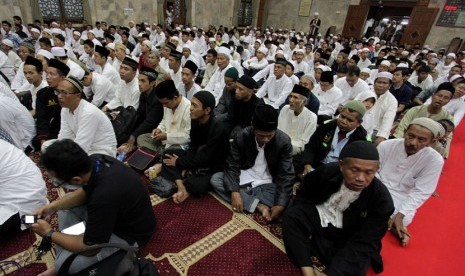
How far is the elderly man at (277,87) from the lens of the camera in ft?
13.9

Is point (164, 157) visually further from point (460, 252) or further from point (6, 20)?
point (6, 20)

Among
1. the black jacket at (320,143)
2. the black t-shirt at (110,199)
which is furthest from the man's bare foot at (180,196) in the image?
the black jacket at (320,143)

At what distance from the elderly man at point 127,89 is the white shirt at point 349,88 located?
3.23m

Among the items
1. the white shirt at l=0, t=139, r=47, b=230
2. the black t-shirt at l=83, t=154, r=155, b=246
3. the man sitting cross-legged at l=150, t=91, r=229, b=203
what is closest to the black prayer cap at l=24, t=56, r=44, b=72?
the white shirt at l=0, t=139, r=47, b=230

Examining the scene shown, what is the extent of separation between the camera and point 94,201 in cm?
127

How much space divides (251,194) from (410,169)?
4.48ft

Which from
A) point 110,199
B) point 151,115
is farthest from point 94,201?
point 151,115

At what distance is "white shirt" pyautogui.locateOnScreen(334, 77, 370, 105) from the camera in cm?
419

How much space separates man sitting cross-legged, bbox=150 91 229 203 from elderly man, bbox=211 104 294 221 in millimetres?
112

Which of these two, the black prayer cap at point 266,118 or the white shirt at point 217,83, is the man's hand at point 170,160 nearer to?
the black prayer cap at point 266,118

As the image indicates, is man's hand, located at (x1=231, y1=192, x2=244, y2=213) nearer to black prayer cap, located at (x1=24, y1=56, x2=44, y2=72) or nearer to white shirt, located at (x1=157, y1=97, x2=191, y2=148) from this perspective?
white shirt, located at (x1=157, y1=97, x2=191, y2=148)

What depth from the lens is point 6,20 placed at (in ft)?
24.5

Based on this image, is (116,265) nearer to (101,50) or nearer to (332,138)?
(332,138)

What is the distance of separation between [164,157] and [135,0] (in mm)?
9653
